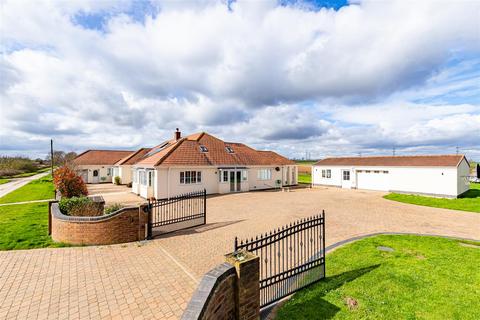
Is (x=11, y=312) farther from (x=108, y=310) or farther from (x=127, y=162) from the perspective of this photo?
(x=127, y=162)

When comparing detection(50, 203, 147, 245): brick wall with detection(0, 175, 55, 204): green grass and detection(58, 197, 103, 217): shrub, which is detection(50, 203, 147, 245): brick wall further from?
detection(0, 175, 55, 204): green grass

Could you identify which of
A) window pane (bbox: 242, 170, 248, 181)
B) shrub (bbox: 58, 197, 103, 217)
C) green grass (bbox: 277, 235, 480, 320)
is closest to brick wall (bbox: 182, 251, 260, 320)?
green grass (bbox: 277, 235, 480, 320)

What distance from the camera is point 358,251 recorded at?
26.4 ft

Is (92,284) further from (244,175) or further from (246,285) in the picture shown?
(244,175)

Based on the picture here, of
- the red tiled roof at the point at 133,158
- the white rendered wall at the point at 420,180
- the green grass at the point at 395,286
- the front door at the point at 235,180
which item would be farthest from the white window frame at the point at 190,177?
the white rendered wall at the point at 420,180

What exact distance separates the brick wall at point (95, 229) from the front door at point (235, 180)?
50.1 ft

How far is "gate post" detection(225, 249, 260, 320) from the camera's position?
4.19 metres

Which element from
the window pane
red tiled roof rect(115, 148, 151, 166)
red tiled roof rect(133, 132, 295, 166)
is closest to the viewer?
red tiled roof rect(133, 132, 295, 166)

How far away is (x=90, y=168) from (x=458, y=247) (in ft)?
132

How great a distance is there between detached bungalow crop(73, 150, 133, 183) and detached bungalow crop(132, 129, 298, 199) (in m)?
14.2

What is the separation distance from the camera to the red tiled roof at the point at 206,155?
20.8 metres

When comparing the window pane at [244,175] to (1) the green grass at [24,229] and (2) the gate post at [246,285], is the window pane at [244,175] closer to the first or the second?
(1) the green grass at [24,229]

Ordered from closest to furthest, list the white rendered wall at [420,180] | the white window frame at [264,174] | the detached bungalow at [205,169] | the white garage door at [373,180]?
the detached bungalow at [205,169]
the white rendered wall at [420,180]
the white garage door at [373,180]
the white window frame at [264,174]

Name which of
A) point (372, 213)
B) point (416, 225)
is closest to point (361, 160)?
point (372, 213)
